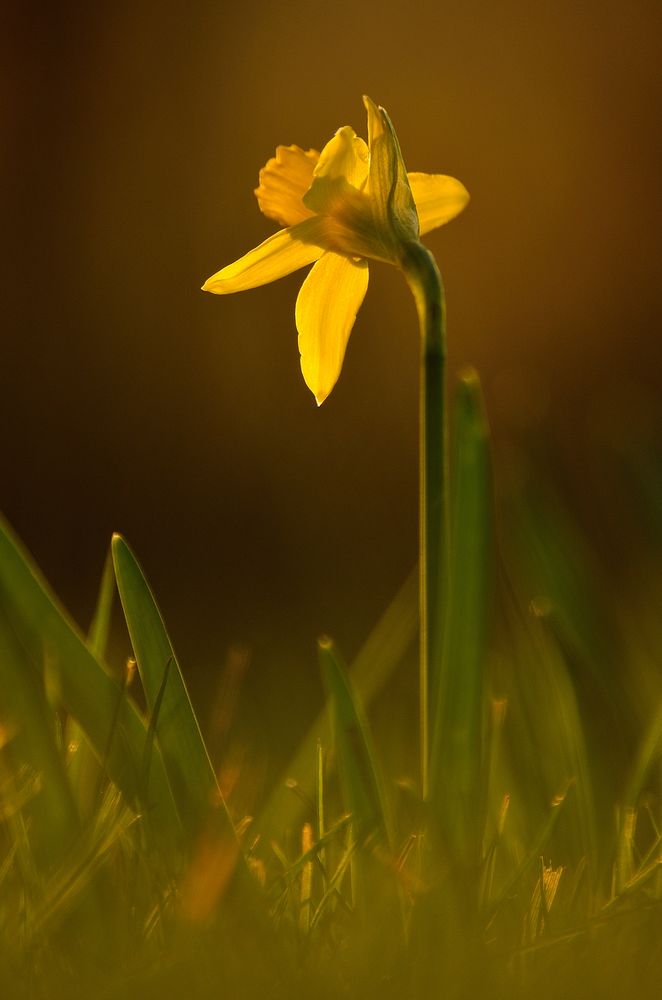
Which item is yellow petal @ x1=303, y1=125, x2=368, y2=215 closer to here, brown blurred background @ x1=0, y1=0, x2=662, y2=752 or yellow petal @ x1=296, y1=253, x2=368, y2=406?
yellow petal @ x1=296, y1=253, x2=368, y2=406

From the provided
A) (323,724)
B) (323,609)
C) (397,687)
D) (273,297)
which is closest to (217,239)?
(273,297)

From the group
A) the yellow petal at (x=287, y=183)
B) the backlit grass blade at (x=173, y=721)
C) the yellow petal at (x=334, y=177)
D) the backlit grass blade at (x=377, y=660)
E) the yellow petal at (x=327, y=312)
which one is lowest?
the backlit grass blade at (x=377, y=660)

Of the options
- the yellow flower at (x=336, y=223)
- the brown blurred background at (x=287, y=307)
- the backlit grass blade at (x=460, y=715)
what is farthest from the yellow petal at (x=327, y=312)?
the brown blurred background at (x=287, y=307)

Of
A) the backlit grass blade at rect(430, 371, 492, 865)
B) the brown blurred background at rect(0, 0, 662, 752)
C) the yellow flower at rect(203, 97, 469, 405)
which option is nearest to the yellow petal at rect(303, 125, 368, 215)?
the yellow flower at rect(203, 97, 469, 405)

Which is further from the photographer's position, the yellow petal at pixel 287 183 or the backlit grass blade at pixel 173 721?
the yellow petal at pixel 287 183

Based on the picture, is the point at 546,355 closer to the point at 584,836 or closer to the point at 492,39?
the point at 492,39

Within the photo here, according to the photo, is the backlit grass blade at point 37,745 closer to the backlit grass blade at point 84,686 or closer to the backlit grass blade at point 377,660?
the backlit grass blade at point 84,686

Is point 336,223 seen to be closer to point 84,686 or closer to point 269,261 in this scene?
point 269,261

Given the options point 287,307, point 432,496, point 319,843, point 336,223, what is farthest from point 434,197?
point 287,307
